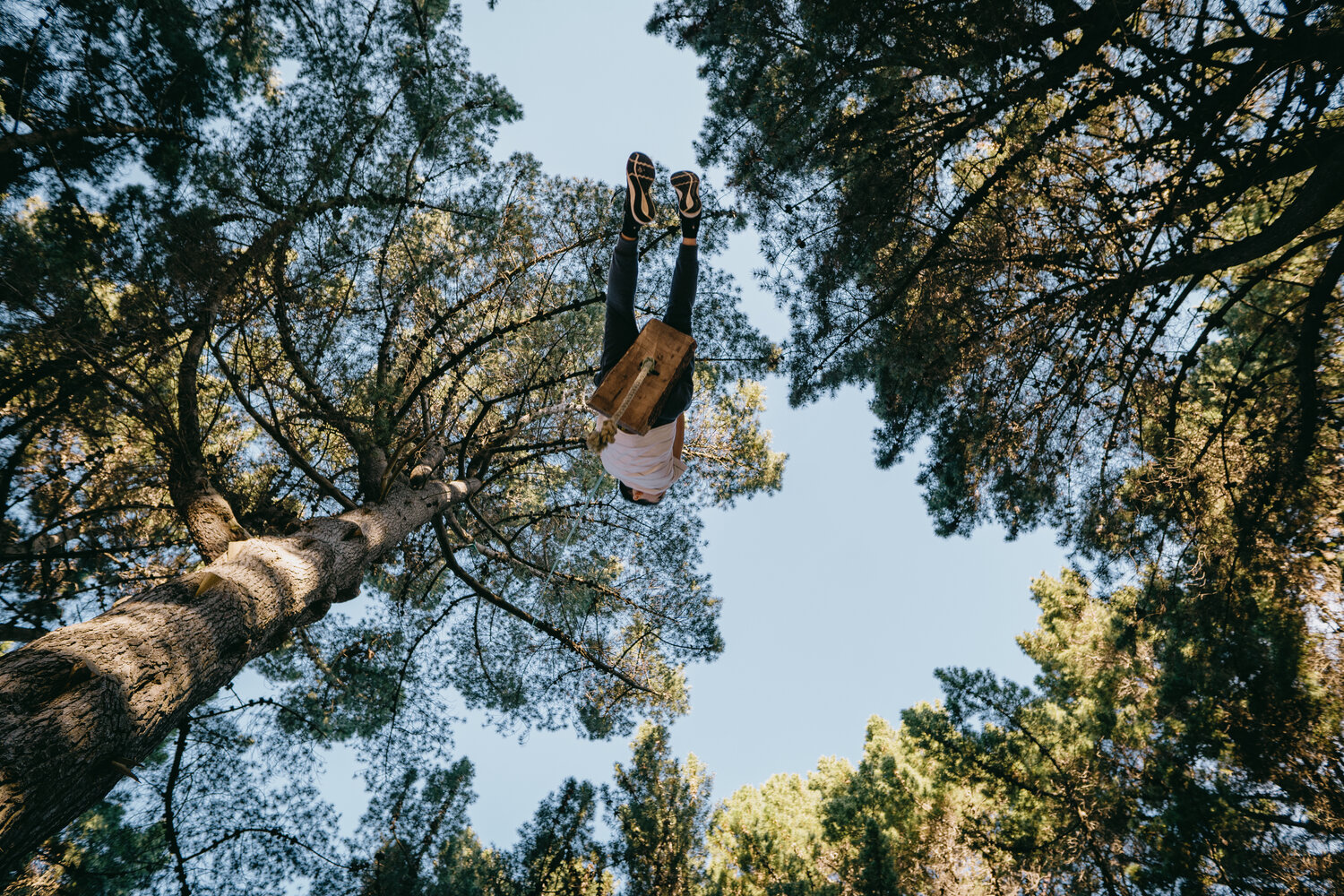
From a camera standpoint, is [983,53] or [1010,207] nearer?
[983,53]

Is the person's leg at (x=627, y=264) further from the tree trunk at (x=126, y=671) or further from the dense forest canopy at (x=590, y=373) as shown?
the tree trunk at (x=126, y=671)

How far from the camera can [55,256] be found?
9.33 ft

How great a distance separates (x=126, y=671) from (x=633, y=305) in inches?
111

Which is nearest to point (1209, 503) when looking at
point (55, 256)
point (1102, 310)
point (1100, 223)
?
point (1102, 310)

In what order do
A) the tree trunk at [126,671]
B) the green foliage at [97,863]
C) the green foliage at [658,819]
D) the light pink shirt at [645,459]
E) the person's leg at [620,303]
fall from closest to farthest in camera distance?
1. the tree trunk at [126,671]
2. the green foliage at [97,863]
3. the person's leg at [620,303]
4. the light pink shirt at [645,459]
5. the green foliage at [658,819]

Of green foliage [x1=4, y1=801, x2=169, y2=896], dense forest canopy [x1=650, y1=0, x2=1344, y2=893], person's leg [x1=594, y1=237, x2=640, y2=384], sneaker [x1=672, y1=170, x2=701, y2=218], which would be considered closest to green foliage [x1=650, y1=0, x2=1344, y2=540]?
dense forest canopy [x1=650, y1=0, x2=1344, y2=893]

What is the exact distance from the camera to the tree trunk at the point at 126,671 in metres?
1.59

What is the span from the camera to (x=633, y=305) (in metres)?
3.42

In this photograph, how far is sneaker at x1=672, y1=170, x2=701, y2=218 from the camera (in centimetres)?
324

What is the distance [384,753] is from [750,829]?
20.2 ft

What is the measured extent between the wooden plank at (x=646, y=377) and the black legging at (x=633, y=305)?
0.83 ft

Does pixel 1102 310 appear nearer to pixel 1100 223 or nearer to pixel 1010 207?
pixel 1100 223

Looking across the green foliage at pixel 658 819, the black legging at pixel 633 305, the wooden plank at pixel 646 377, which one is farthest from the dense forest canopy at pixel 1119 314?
the green foliage at pixel 658 819

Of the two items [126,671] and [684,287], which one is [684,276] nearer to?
[684,287]
